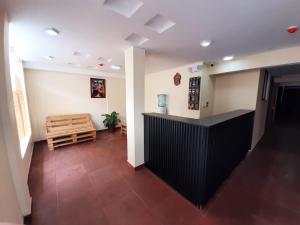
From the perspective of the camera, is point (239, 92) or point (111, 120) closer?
point (239, 92)

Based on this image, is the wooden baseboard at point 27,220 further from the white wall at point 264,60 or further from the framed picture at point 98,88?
the white wall at point 264,60

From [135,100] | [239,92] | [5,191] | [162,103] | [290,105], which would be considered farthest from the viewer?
[290,105]

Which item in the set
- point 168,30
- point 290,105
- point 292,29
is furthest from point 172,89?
point 290,105

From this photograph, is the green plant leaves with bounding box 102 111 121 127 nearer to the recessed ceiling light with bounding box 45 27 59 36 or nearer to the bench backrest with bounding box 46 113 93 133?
the bench backrest with bounding box 46 113 93 133

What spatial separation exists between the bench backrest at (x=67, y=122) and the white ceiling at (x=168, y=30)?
2.08 m

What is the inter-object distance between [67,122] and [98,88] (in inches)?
64.9

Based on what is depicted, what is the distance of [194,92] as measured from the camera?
12.2 ft

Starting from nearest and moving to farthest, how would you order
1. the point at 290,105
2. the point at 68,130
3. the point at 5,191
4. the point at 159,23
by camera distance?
the point at 5,191 < the point at 159,23 < the point at 68,130 < the point at 290,105

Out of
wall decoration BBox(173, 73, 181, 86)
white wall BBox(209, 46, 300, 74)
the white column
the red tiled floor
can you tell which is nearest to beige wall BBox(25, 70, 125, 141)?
the red tiled floor

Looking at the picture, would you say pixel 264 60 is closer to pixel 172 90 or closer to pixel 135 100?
pixel 172 90

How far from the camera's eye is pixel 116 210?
170cm

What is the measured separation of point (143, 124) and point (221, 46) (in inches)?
81.6


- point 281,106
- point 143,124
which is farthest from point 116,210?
point 281,106

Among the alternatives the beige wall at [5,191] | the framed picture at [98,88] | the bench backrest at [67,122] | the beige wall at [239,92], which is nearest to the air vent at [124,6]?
the beige wall at [5,191]
